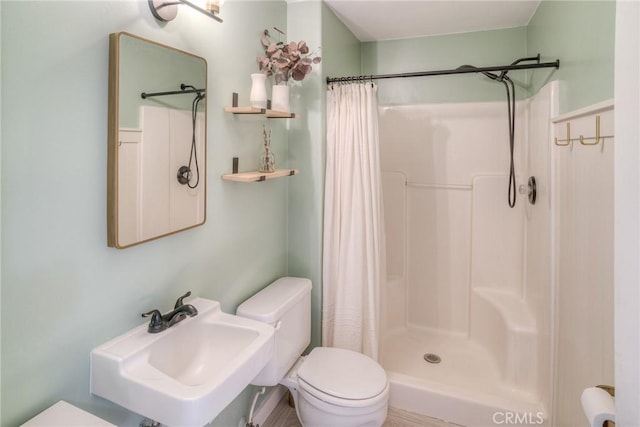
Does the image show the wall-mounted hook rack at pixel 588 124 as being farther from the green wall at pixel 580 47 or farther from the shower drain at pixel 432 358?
the shower drain at pixel 432 358

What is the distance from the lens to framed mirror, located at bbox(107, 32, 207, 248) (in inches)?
45.9

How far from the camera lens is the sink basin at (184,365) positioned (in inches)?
41.5

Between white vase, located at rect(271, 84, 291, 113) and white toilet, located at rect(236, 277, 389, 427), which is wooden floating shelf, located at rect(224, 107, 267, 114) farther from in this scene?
white toilet, located at rect(236, 277, 389, 427)

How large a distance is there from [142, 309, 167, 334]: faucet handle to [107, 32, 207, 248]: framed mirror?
0.87 feet

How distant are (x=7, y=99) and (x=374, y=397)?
5.71ft

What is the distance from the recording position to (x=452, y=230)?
9.55 feet

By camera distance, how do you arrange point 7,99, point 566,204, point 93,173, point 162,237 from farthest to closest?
point 566,204 < point 162,237 < point 93,173 < point 7,99

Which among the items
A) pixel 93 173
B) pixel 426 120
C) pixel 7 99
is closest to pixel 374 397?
pixel 93 173

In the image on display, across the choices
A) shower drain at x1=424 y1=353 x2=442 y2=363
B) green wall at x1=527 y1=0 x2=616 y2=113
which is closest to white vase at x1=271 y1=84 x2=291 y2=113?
green wall at x1=527 y1=0 x2=616 y2=113

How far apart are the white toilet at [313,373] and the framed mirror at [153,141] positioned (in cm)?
61

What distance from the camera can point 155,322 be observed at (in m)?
1.30

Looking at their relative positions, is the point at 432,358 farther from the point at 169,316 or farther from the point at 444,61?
the point at 444,61

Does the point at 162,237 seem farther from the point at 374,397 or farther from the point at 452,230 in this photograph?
the point at 452,230
